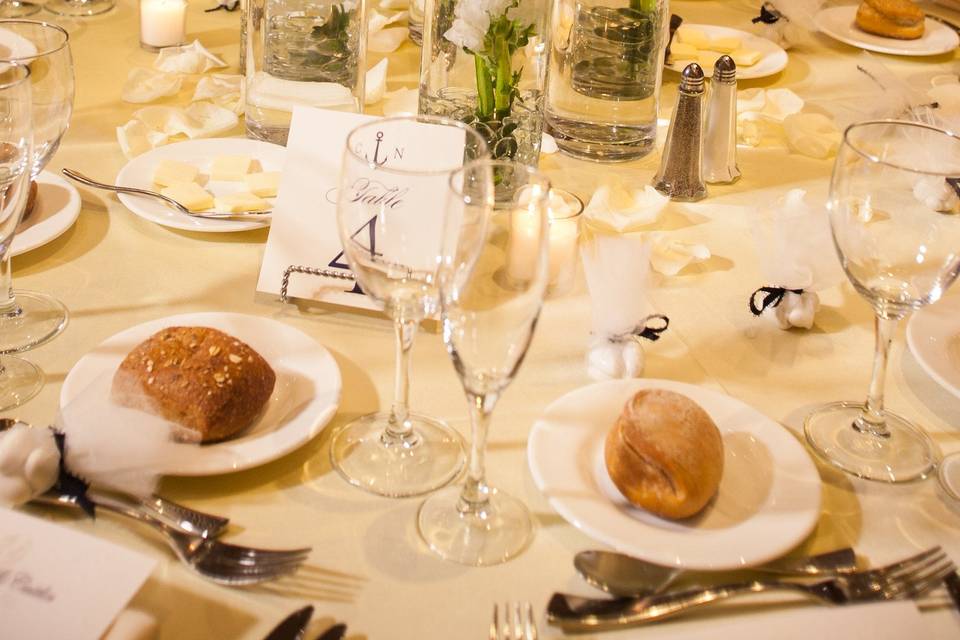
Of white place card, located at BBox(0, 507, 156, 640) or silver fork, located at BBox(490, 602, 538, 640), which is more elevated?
white place card, located at BBox(0, 507, 156, 640)

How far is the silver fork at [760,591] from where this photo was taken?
76 centimetres

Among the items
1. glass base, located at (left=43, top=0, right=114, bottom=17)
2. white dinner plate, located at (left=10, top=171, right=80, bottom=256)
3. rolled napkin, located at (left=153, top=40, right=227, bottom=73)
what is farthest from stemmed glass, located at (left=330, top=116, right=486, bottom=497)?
glass base, located at (left=43, top=0, right=114, bottom=17)

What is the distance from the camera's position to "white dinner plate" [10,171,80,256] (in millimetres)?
1209

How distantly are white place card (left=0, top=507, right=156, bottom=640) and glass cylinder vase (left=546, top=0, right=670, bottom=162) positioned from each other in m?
1.03

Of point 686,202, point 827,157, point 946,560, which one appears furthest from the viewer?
point 827,157

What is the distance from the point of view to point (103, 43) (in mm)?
1853

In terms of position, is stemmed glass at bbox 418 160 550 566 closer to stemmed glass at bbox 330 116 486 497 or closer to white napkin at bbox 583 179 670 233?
stemmed glass at bbox 330 116 486 497

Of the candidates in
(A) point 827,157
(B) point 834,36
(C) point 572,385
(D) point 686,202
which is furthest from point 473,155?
(B) point 834,36

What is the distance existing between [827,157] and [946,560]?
929 millimetres

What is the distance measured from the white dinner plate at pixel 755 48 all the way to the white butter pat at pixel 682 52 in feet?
0.04

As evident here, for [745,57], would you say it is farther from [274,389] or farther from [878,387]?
[274,389]

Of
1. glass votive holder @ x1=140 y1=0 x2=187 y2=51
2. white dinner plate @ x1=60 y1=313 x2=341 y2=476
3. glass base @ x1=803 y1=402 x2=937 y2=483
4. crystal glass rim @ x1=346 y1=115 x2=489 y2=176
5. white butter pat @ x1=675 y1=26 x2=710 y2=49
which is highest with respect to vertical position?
crystal glass rim @ x1=346 y1=115 x2=489 y2=176

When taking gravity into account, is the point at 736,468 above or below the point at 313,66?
below

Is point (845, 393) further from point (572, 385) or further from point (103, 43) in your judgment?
point (103, 43)
